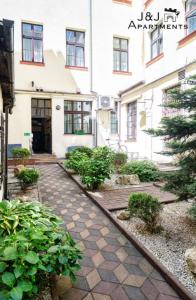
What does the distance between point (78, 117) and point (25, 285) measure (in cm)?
1060

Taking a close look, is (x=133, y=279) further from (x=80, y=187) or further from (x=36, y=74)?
(x=36, y=74)

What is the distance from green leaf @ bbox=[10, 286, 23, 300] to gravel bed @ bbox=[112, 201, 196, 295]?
1549 millimetres

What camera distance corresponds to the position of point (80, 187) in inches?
228

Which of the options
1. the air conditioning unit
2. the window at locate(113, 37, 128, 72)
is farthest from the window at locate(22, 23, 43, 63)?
the window at locate(113, 37, 128, 72)

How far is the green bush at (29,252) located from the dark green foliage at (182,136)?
1770 millimetres

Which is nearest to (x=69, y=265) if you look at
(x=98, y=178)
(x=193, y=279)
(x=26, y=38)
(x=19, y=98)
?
(x=193, y=279)

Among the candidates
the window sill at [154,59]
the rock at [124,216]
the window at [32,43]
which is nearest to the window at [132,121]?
the window sill at [154,59]

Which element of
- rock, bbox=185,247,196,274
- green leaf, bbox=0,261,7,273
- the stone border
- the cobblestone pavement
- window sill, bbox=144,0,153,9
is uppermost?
window sill, bbox=144,0,153,9

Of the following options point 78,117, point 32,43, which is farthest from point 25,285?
point 32,43

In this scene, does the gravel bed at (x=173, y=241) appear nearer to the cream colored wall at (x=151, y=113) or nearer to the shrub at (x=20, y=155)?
the cream colored wall at (x=151, y=113)

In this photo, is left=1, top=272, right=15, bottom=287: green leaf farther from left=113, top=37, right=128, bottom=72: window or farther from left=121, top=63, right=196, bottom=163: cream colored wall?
left=113, top=37, right=128, bottom=72: window

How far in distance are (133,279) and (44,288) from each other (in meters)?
0.91

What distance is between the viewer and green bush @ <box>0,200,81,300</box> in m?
1.49

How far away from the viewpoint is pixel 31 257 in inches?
61.6
